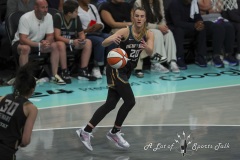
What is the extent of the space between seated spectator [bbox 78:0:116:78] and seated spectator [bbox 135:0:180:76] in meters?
0.79

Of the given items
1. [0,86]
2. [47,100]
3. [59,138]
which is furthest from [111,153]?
[0,86]

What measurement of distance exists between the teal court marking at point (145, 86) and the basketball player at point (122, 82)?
198 centimetres

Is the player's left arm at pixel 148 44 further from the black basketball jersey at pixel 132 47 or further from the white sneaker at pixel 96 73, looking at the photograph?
the white sneaker at pixel 96 73

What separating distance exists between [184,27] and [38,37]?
279 cm

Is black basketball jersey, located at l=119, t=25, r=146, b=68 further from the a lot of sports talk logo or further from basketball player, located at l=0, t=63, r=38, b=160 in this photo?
basketball player, located at l=0, t=63, r=38, b=160

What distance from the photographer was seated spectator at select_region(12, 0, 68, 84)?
10.3 meters

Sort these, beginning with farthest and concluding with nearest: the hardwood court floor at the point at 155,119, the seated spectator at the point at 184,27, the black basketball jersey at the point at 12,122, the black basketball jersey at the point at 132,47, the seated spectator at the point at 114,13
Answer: the seated spectator at the point at 184,27 → the seated spectator at the point at 114,13 → the black basketball jersey at the point at 132,47 → the hardwood court floor at the point at 155,119 → the black basketball jersey at the point at 12,122

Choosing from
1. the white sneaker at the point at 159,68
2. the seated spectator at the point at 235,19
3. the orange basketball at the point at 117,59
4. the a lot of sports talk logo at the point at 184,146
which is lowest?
the white sneaker at the point at 159,68

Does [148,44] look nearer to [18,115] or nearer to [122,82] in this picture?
[122,82]

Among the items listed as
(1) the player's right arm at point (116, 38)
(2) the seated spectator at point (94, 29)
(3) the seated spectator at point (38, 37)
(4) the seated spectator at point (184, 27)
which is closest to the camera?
(1) the player's right arm at point (116, 38)

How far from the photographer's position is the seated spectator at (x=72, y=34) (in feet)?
34.6

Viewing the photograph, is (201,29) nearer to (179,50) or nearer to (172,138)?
(179,50)

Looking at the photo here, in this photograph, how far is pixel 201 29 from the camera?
470 inches

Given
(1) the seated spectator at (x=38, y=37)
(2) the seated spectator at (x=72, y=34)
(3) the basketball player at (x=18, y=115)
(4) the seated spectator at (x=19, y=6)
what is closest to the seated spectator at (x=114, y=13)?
(2) the seated spectator at (x=72, y=34)
